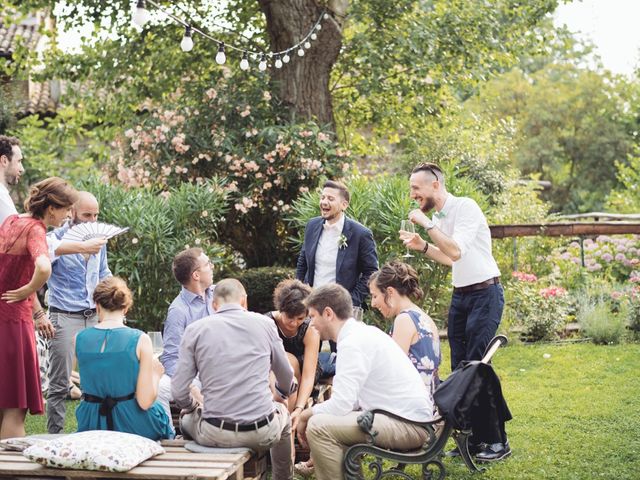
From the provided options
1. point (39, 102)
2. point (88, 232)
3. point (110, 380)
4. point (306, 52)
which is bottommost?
point (110, 380)

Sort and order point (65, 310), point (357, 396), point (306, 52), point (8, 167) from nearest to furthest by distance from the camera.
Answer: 1. point (357, 396)
2. point (8, 167)
3. point (65, 310)
4. point (306, 52)

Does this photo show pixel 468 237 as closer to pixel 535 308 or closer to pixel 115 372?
pixel 115 372

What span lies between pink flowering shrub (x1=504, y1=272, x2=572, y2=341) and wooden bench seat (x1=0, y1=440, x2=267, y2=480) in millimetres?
6340

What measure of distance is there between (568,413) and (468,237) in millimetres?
2100

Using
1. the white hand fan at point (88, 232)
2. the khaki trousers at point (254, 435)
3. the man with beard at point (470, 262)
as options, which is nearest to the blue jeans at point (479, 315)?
the man with beard at point (470, 262)

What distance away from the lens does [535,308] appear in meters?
9.70

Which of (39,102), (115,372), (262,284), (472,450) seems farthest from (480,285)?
(39,102)

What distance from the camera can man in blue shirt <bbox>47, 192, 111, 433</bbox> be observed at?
558 cm

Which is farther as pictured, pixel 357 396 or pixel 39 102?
pixel 39 102

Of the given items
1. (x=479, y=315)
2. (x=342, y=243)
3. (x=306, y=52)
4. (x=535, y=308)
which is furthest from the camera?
(x=306, y=52)

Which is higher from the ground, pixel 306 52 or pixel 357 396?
pixel 306 52

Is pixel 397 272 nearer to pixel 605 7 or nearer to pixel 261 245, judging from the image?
pixel 261 245

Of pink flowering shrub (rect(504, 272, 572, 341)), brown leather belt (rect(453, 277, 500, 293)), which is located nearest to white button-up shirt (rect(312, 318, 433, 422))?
A: brown leather belt (rect(453, 277, 500, 293))

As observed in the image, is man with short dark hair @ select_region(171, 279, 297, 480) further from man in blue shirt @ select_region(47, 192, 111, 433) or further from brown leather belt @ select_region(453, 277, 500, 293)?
man in blue shirt @ select_region(47, 192, 111, 433)
